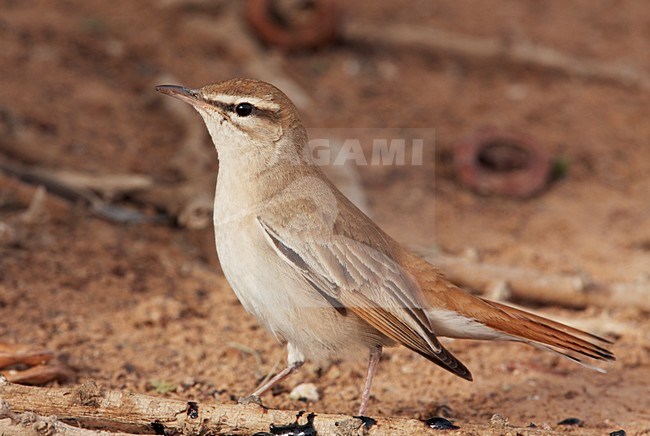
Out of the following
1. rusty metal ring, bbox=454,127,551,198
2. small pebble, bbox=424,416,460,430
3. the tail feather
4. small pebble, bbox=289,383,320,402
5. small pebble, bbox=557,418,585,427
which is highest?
rusty metal ring, bbox=454,127,551,198

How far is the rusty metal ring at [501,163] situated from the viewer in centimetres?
930

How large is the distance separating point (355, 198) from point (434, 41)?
13.7ft

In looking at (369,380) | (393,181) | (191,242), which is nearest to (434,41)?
(393,181)

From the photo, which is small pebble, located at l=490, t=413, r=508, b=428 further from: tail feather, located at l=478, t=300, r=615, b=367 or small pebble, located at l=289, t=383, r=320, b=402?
small pebble, located at l=289, t=383, r=320, b=402

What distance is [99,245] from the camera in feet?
23.9

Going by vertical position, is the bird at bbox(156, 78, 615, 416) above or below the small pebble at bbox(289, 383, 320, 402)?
above

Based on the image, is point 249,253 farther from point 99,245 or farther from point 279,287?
point 99,245

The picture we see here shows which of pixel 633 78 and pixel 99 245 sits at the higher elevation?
pixel 633 78

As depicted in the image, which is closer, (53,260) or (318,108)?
(53,260)

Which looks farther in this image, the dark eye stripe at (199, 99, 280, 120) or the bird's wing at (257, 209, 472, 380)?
the dark eye stripe at (199, 99, 280, 120)

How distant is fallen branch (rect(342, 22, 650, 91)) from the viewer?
1138cm

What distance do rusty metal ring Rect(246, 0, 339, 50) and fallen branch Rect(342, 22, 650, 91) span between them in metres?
0.51

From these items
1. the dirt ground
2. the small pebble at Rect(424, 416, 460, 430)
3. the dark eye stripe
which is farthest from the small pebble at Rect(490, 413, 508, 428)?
the dark eye stripe

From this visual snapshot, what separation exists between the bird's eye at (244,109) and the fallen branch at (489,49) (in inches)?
271
